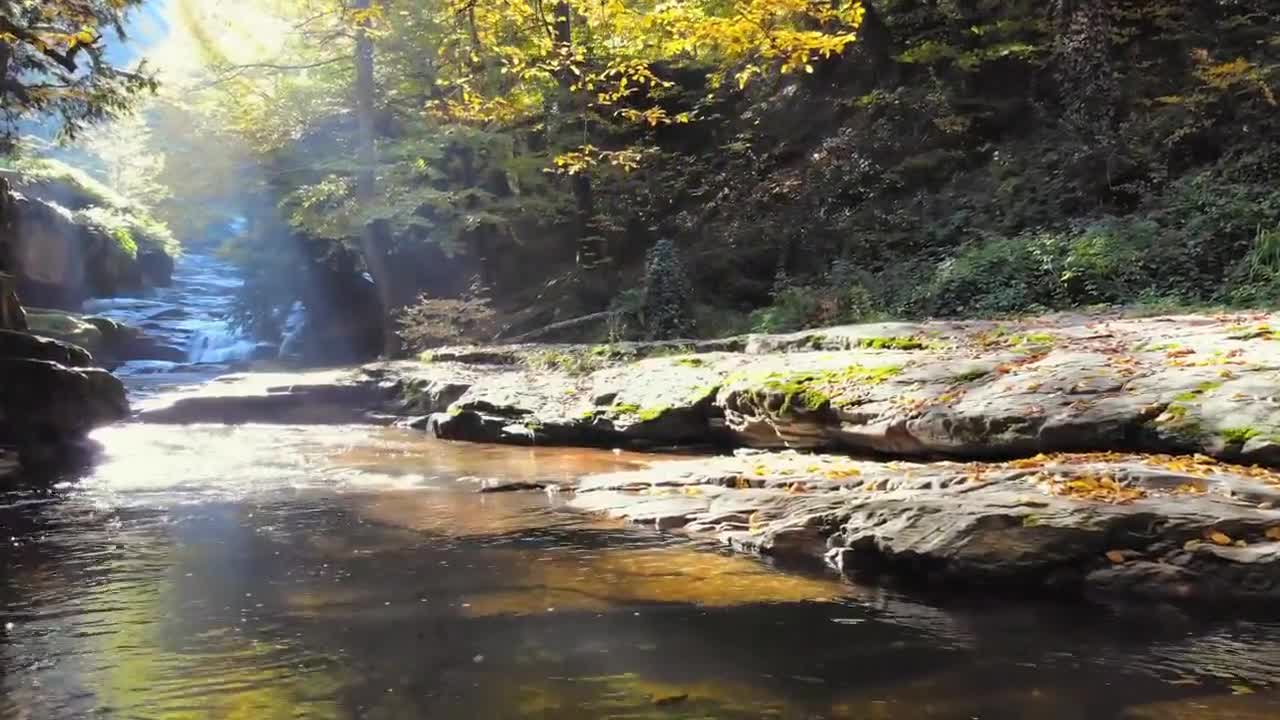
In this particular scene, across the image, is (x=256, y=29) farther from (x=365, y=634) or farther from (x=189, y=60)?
(x=365, y=634)

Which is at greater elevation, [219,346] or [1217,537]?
[219,346]

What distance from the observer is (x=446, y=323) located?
1894 centimetres

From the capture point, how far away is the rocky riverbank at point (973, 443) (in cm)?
432

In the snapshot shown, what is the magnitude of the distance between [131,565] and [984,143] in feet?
55.1

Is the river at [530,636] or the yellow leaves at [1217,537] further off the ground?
the yellow leaves at [1217,537]

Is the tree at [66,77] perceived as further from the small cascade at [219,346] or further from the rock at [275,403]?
the small cascade at [219,346]

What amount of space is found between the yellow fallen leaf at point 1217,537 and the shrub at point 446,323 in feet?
51.0

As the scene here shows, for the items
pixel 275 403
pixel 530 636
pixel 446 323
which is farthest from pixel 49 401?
pixel 530 636

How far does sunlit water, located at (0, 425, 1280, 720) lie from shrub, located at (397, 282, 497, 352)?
40.5 ft

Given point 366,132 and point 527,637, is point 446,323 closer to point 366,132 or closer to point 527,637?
point 366,132

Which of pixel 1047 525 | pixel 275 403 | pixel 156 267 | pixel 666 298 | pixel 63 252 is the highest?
pixel 156 267

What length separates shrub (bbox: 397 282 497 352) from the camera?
1873cm

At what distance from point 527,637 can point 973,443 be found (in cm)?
383

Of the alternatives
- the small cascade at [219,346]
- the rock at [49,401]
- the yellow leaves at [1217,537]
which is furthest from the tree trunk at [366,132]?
the yellow leaves at [1217,537]
